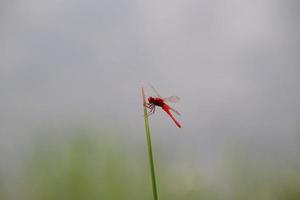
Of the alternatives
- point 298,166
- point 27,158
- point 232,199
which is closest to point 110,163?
point 27,158

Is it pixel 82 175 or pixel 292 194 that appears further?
pixel 292 194

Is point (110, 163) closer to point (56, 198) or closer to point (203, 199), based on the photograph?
point (56, 198)

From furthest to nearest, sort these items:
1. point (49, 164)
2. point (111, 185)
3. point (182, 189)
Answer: point (182, 189), point (49, 164), point (111, 185)

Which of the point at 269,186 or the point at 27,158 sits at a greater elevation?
the point at 27,158

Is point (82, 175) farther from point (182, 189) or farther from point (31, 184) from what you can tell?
point (182, 189)

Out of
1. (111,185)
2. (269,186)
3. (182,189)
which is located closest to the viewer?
(111,185)

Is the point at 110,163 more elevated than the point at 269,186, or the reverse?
the point at 110,163

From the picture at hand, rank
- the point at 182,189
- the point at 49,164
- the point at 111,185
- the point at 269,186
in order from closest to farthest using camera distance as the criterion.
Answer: the point at 111,185 → the point at 49,164 → the point at 182,189 → the point at 269,186

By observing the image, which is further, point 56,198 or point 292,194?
point 292,194

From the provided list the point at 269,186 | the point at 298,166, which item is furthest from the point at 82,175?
the point at 298,166
